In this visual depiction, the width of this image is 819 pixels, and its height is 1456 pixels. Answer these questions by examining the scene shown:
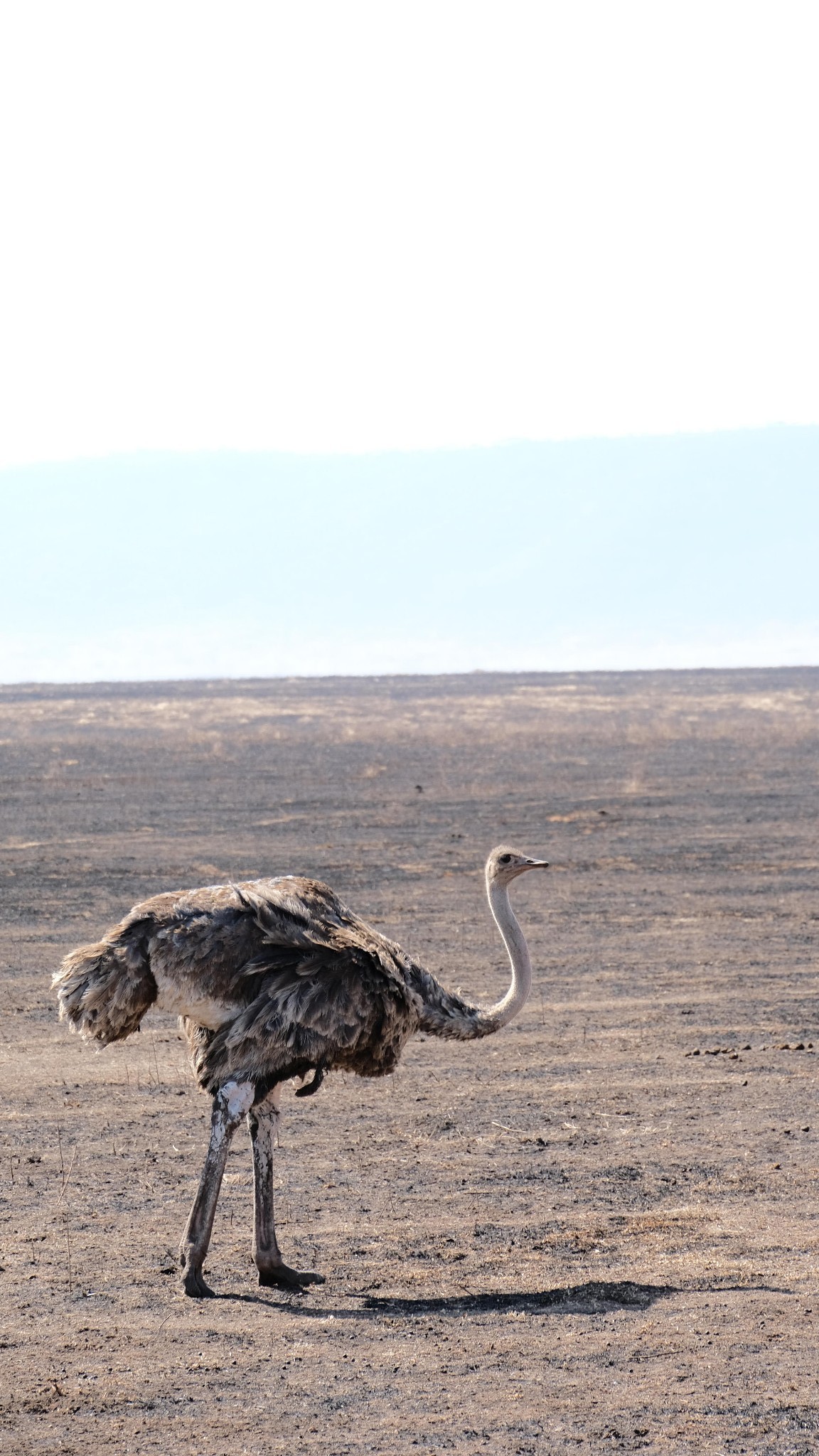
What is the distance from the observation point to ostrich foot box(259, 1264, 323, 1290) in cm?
662

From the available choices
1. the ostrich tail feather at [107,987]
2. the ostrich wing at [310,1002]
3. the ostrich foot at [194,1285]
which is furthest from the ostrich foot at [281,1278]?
the ostrich tail feather at [107,987]

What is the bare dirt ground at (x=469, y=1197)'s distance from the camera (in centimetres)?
563

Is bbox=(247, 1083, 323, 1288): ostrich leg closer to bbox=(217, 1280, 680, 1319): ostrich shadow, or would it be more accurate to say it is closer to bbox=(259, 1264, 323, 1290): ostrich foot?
bbox=(259, 1264, 323, 1290): ostrich foot

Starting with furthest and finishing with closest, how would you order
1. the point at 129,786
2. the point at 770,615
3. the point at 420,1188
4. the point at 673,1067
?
the point at 770,615 < the point at 129,786 < the point at 673,1067 < the point at 420,1188

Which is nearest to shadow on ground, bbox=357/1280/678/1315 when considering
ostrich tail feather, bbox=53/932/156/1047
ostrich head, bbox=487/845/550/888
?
ostrich tail feather, bbox=53/932/156/1047

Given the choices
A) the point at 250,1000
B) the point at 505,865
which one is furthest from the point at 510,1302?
the point at 505,865

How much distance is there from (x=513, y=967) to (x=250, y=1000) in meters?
1.32

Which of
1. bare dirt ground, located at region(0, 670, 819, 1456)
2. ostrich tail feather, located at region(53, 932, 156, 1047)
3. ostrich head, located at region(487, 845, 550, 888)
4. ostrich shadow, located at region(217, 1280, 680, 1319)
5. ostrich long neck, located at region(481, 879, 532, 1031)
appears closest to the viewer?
bare dirt ground, located at region(0, 670, 819, 1456)

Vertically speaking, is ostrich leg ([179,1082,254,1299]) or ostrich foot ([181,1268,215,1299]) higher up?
ostrich leg ([179,1082,254,1299])

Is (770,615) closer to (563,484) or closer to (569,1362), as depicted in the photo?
(563,484)

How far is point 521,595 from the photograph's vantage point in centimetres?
16138

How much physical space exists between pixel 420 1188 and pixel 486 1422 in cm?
235

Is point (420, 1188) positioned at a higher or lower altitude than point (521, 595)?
lower

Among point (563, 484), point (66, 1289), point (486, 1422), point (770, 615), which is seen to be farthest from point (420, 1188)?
point (563, 484)
